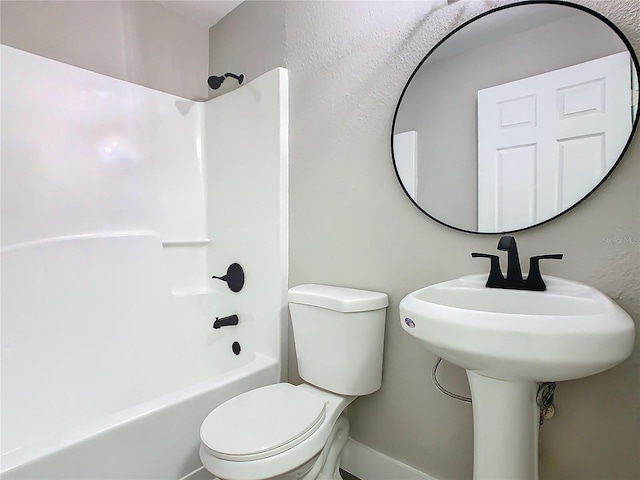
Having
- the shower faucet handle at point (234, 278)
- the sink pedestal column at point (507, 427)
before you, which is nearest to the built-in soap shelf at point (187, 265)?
the shower faucet handle at point (234, 278)

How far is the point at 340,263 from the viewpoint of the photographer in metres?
1.63

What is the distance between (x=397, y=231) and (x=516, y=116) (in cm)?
55

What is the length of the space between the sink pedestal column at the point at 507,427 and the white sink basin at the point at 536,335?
0.06 metres

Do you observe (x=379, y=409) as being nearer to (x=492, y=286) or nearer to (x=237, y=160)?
(x=492, y=286)

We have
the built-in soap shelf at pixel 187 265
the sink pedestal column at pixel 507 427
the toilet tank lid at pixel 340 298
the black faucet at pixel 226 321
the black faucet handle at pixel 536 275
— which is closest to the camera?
the sink pedestal column at pixel 507 427

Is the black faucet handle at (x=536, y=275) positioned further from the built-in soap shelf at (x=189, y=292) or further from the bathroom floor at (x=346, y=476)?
the built-in soap shelf at (x=189, y=292)

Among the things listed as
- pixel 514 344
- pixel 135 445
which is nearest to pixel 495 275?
pixel 514 344

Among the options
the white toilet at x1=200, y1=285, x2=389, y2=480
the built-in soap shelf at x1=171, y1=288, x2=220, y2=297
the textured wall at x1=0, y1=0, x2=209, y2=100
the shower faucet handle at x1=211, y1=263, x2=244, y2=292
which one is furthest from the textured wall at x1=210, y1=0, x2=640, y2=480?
the built-in soap shelf at x1=171, y1=288, x2=220, y2=297

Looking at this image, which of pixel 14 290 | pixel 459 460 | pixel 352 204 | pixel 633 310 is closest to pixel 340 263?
pixel 352 204

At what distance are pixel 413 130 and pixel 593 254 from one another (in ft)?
2.33

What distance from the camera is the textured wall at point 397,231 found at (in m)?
1.00

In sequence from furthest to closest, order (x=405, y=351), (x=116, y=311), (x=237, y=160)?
(x=237, y=160) < (x=116, y=311) < (x=405, y=351)

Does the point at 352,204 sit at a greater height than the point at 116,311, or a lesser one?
greater

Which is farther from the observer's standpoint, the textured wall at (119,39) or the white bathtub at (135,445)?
the textured wall at (119,39)
